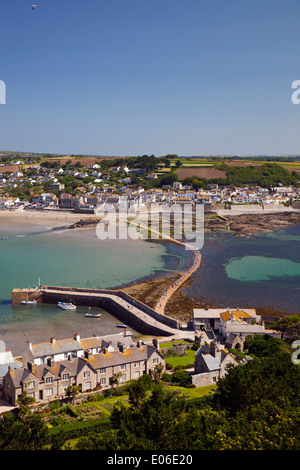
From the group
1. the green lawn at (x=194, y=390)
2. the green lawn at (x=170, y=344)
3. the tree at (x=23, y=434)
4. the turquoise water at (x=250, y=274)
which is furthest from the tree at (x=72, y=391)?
the turquoise water at (x=250, y=274)

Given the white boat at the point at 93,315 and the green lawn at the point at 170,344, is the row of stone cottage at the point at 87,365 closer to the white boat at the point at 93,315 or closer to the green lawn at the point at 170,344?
the green lawn at the point at 170,344

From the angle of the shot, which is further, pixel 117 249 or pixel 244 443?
pixel 117 249

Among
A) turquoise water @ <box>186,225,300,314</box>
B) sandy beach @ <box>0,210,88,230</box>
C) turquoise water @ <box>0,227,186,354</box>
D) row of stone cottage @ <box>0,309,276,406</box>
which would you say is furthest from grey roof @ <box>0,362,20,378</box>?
sandy beach @ <box>0,210,88,230</box>

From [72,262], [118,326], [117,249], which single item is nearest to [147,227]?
[117,249]

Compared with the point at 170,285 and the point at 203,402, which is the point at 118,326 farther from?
the point at 203,402

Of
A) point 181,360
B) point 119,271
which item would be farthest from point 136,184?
point 181,360

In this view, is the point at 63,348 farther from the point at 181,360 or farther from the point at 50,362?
the point at 181,360

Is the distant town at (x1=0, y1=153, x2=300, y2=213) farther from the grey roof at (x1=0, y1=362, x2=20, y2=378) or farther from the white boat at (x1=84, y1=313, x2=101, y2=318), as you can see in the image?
the grey roof at (x1=0, y1=362, x2=20, y2=378)
